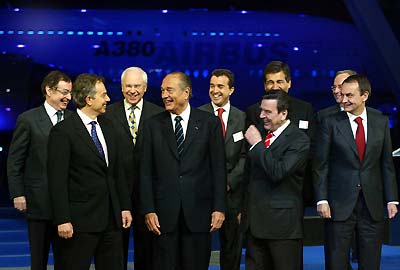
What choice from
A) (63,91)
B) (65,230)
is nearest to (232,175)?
(63,91)

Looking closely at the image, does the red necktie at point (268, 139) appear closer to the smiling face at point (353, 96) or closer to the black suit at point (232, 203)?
the smiling face at point (353, 96)

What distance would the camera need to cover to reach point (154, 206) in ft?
16.1

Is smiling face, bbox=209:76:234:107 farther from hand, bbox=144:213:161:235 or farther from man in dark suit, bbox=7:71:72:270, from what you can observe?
hand, bbox=144:213:161:235

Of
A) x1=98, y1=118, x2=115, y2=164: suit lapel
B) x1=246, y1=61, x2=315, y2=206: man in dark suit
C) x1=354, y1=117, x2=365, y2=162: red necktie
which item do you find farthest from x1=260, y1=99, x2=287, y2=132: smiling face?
x1=98, y1=118, x2=115, y2=164: suit lapel

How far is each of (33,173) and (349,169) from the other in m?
1.98

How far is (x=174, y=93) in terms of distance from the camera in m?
4.88

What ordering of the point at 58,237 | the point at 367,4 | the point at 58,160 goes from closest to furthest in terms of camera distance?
the point at 58,160
the point at 58,237
the point at 367,4

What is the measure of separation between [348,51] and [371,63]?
76cm

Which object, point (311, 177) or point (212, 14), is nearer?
point (311, 177)

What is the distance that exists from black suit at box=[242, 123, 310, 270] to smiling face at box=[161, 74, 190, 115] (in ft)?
1.75

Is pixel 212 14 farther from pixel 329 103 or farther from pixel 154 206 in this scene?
pixel 154 206

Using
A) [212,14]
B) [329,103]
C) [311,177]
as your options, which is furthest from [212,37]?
[311,177]

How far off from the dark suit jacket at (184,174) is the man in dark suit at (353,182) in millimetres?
633

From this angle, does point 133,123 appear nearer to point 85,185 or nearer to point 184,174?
point 184,174
